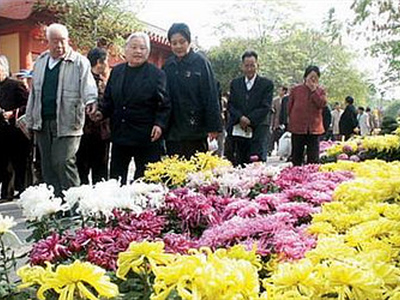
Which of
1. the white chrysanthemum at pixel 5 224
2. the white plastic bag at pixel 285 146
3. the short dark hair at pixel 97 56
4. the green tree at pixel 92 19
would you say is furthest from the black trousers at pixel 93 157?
the green tree at pixel 92 19

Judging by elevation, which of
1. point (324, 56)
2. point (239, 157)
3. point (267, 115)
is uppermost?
point (324, 56)

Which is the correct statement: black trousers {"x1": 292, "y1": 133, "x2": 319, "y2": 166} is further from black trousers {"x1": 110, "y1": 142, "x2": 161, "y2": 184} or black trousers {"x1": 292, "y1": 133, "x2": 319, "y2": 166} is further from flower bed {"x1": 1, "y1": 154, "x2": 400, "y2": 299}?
flower bed {"x1": 1, "y1": 154, "x2": 400, "y2": 299}

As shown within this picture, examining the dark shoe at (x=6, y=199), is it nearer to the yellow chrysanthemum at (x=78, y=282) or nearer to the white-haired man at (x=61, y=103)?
the white-haired man at (x=61, y=103)

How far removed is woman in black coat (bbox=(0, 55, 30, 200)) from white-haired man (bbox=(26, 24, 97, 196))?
189cm

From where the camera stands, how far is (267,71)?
1409 inches

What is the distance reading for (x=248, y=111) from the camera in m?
6.38

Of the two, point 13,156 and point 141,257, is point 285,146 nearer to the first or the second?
point 13,156

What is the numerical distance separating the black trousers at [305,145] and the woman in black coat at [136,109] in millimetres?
2553

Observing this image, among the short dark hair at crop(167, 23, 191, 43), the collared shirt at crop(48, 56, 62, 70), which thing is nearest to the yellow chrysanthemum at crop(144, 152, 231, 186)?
the short dark hair at crop(167, 23, 191, 43)

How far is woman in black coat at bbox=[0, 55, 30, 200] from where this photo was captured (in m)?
6.80

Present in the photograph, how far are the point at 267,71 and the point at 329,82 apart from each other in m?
8.17

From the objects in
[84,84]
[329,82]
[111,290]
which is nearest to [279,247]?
[111,290]

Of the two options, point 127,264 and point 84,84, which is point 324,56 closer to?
point 84,84

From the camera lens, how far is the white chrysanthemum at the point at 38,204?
2.49m
